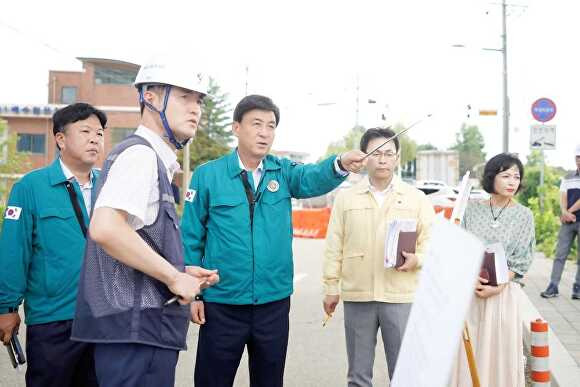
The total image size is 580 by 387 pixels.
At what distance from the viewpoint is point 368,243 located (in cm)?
430

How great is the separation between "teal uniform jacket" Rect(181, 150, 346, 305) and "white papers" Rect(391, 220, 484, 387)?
6.94 ft

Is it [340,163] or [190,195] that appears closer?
[340,163]

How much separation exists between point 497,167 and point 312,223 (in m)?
18.2

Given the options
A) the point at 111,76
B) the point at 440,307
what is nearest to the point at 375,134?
the point at 440,307

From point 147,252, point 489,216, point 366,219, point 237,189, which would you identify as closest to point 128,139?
point 147,252

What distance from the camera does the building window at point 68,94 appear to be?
163ft

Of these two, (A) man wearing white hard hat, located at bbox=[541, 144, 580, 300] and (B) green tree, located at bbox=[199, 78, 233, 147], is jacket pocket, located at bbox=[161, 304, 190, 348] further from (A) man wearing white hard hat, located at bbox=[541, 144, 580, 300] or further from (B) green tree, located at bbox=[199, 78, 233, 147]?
(B) green tree, located at bbox=[199, 78, 233, 147]

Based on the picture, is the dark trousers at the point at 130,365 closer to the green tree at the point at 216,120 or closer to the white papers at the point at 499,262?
the white papers at the point at 499,262

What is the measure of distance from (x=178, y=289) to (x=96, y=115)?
199cm

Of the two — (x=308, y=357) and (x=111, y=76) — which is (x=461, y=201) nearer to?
(x=308, y=357)

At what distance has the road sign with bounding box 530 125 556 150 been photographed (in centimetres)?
1358

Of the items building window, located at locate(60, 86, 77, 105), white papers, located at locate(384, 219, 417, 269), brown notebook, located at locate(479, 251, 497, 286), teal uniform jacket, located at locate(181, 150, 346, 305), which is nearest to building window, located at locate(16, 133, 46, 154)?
building window, located at locate(60, 86, 77, 105)

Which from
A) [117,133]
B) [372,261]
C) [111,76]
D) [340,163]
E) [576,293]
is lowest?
[576,293]

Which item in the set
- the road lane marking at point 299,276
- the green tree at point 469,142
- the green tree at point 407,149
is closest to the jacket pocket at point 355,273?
the road lane marking at point 299,276
